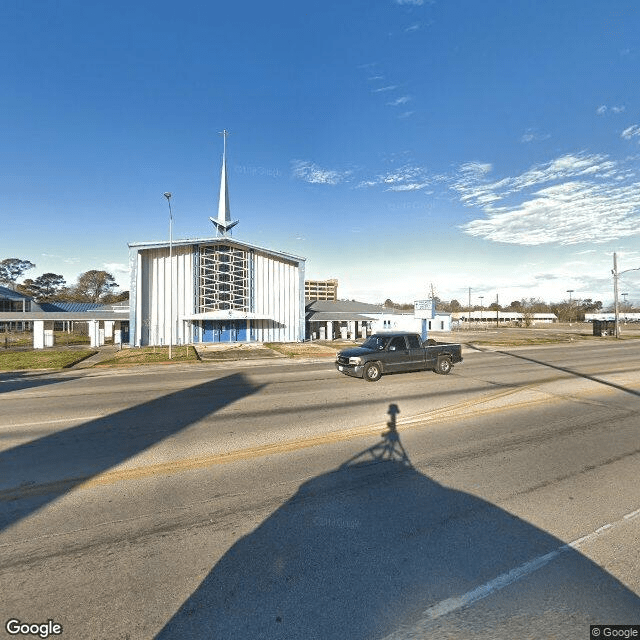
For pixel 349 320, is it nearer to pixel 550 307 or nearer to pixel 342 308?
pixel 342 308

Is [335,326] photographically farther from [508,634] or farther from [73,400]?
[508,634]

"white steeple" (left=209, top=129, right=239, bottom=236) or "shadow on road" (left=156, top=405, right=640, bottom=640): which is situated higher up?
"white steeple" (left=209, top=129, right=239, bottom=236)

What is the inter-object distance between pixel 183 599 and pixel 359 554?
169 centimetres

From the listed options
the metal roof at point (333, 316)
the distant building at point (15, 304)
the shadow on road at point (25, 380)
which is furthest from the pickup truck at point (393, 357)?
the distant building at point (15, 304)

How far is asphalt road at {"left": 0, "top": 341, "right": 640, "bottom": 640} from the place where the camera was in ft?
9.95

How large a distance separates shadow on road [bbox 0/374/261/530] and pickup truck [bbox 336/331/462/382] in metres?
5.21

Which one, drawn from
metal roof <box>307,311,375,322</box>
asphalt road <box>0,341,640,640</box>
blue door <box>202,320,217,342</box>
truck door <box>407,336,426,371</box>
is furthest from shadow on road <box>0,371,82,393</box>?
metal roof <box>307,311,375,322</box>

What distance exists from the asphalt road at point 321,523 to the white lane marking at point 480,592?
0.02 meters

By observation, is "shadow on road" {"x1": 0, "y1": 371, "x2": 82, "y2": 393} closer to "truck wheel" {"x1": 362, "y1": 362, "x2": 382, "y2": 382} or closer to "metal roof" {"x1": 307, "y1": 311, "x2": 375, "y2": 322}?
"truck wheel" {"x1": 362, "y1": 362, "x2": 382, "y2": 382}

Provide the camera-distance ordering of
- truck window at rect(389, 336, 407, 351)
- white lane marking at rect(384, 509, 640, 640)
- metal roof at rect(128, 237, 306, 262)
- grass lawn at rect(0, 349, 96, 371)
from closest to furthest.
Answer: white lane marking at rect(384, 509, 640, 640), truck window at rect(389, 336, 407, 351), grass lawn at rect(0, 349, 96, 371), metal roof at rect(128, 237, 306, 262)

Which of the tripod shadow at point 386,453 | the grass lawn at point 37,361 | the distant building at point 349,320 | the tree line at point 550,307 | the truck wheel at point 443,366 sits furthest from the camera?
the tree line at point 550,307

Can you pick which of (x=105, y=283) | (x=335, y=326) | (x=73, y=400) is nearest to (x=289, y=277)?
(x=335, y=326)

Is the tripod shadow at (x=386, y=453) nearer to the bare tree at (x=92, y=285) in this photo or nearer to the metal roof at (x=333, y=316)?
the metal roof at (x=333, y=316)

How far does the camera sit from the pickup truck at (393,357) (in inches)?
555
